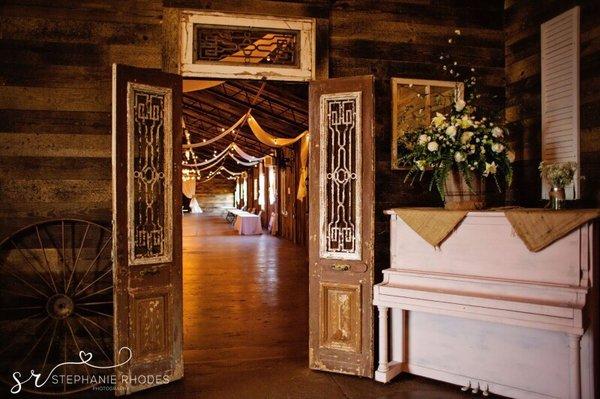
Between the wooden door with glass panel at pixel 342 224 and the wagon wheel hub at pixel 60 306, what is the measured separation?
6.13 ft

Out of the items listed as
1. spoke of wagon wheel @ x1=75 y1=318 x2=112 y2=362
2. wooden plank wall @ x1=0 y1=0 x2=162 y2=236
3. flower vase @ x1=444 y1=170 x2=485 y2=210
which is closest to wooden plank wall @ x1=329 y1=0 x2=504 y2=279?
flower vase @ x1=444 y1=170 x2=485 y2=210

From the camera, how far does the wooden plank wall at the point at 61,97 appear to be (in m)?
3.51

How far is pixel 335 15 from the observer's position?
392 centimetres

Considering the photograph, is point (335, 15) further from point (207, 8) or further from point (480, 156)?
point (480, 156)

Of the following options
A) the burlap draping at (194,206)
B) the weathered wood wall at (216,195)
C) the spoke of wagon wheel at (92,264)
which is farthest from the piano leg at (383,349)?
the weathered wood wall at (216,195)

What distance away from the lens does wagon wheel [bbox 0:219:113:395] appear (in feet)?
11.3

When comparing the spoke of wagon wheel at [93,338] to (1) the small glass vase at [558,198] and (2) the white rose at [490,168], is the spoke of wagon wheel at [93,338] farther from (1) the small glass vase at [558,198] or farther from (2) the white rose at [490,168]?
(1) the small glass vase at [558,198]

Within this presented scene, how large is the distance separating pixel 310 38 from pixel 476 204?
1.93 meters

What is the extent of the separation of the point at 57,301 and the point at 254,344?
Result: 5.77ft

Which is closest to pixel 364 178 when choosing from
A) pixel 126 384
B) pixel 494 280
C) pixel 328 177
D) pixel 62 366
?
pixel 328 177

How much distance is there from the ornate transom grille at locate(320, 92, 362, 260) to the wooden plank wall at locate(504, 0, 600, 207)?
161cm

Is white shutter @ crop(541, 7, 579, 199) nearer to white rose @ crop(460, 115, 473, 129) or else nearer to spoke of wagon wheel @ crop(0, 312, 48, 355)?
white rose @ crop(460, 115, 473, 129)

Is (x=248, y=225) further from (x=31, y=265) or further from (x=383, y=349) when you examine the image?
(x=383, y=349)

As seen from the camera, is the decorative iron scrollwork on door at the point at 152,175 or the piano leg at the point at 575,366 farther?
the decorative iron scrollwork on door at the point at 152,175
